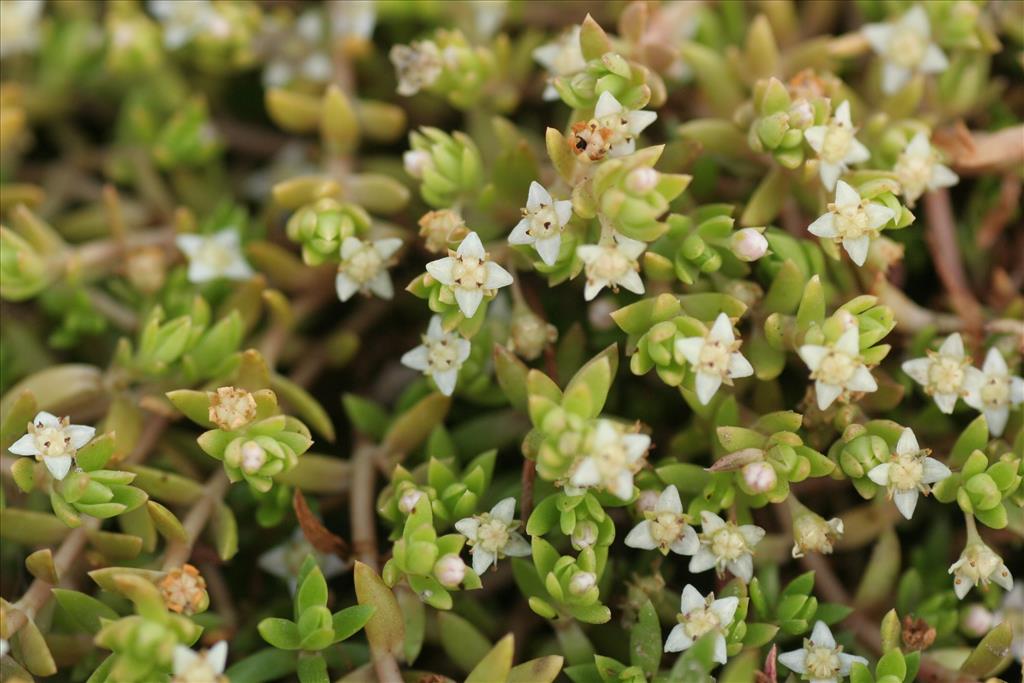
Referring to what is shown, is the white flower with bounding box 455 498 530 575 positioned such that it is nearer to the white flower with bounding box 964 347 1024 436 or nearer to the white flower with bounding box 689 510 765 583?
the white flower with bounding box 689 510 765 583

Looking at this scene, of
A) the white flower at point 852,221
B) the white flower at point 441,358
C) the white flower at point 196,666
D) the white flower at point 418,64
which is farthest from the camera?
the white flower at point 418,64

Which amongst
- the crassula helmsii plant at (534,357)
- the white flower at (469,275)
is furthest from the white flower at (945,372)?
the white flower at (469,275)

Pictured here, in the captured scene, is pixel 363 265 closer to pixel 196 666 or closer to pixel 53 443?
pixel 53 443

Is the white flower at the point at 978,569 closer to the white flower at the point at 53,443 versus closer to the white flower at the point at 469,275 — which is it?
the white flower at the point at 469,275

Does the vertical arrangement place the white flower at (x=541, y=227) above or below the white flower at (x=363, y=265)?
above

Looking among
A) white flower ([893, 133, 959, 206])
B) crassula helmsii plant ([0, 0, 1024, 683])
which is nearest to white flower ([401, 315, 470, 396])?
crassula helmsii plant ([0, 0, 1024, 683])

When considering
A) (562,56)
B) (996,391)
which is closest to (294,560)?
(562,56)

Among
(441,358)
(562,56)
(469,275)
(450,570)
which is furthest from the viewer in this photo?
(562,56)
